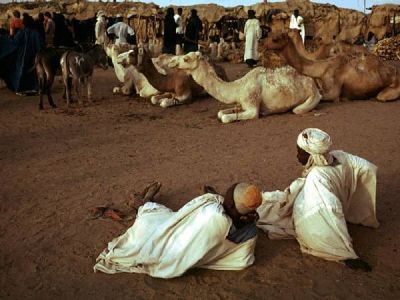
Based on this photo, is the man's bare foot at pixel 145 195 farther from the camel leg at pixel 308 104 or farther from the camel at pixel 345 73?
the camel at pixel 345 73

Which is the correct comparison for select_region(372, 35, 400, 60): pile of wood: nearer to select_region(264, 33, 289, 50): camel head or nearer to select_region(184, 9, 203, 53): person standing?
select_region(184, 9, 203, 53): person standing

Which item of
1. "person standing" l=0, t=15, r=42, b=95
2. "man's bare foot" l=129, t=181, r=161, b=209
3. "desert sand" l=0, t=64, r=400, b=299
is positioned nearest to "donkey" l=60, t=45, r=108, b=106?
"desert sand" l=0, t=64, r=400, b=299

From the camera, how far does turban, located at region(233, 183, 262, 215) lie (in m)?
3.36

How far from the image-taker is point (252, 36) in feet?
48.2

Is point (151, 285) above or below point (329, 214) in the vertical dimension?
below

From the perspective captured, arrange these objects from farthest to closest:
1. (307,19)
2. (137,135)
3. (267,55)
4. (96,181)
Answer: (307,19) → (267,55) → (137,135) → (96,181)

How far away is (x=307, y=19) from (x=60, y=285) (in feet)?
81.2

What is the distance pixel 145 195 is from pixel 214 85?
4.12 metres

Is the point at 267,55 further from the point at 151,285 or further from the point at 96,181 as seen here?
the point at 151,285

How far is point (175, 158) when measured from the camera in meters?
6.55

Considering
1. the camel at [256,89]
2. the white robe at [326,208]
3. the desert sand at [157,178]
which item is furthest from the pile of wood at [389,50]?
the white robe at [326,208]

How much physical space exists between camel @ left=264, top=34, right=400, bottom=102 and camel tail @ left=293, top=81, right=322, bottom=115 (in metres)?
0.94

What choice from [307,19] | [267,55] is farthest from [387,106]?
[307,19]

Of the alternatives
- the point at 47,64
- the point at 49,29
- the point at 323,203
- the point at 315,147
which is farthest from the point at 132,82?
the point at 323,203
